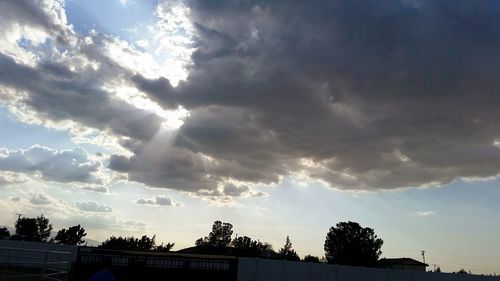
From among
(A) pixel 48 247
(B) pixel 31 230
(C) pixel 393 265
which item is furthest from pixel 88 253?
(B) pixel 31 230

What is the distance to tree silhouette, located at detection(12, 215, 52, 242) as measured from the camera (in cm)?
14788

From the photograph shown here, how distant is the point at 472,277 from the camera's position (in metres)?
61.1

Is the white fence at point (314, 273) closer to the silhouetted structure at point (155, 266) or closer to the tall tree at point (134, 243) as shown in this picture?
the silhouetted structure at point (155, 266)

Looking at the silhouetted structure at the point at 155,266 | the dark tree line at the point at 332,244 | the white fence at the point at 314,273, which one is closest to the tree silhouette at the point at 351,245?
the dark tree line at the point at 332,244

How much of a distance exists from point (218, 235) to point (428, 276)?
7977cm

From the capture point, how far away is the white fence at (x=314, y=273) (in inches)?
1916

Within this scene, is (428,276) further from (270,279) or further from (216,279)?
(216,279)

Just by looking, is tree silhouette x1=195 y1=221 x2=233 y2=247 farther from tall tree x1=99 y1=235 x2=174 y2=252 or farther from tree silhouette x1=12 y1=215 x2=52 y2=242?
tree silhouette x1=12 y1=215 x2=52 y2=242

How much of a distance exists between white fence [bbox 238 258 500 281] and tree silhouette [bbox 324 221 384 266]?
56117 millimetres

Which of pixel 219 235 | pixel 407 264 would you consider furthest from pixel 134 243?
pixel 407 264

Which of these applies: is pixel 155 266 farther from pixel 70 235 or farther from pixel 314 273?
pixel 70 235

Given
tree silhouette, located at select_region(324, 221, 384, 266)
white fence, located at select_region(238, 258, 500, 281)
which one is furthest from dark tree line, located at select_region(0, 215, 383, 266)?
white fence, located at select_region(238, 258, 500, 281)

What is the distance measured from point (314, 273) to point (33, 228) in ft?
401

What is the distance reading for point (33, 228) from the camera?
149500mm
